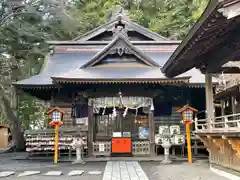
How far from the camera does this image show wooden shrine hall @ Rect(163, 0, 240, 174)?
6333 mm

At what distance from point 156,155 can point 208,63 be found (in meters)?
6.20

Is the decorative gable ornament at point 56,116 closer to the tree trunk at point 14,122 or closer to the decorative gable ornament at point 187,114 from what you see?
the decorative gable ornament at point 187,114

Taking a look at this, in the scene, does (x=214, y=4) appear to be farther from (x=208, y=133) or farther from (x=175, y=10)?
(x=175, y=10)

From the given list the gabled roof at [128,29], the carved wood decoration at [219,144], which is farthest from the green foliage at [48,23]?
the carved wood decoration at [219,144]

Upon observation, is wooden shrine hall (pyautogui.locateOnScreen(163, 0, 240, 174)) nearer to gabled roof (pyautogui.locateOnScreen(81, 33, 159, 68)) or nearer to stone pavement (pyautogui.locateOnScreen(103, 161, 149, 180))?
stone pavement (pyautogui.locateOnScreen(103, 161, 149, 180))

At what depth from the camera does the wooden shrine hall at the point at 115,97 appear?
1546 centimetres

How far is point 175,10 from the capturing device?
28.9 meters

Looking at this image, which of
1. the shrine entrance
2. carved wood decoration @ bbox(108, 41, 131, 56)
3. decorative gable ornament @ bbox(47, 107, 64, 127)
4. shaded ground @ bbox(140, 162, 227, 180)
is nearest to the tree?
carved wood decoration @ bbox(108, 41, 131, 56)

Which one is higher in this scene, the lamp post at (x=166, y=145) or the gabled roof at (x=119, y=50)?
the gabled roof at (x=119, y=50)

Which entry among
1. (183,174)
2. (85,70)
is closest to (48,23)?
(85,70)

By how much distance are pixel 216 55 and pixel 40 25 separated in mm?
15649

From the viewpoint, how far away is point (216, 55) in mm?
10359

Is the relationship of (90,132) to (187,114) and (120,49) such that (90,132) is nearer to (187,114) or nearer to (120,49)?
(120,49)

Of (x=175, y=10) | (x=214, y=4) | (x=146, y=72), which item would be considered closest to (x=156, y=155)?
(x=146, y=72)
